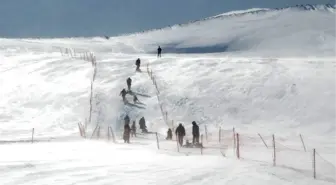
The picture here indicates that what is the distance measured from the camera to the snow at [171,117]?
15.1 metres

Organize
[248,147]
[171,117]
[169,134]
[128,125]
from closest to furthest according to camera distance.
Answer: [248,147] → [128,125] → [169,134] → [171,117]

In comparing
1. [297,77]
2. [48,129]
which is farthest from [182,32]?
[48,129]

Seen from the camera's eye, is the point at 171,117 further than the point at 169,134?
Yes

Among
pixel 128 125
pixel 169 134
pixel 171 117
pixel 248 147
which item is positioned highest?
pixel 171 117

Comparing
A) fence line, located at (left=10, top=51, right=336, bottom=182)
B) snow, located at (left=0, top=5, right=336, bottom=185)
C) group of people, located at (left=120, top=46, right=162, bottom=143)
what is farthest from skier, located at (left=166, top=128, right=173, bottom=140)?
group of people, located at (left=120, top=46, right=162, bottom=143)

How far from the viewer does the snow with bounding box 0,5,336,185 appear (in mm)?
15133

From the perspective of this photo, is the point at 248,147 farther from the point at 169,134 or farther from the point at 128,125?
the point at 128,125

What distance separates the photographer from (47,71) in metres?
47.2

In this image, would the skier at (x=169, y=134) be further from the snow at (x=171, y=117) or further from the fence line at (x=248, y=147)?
the snow at (x=171, y=117)

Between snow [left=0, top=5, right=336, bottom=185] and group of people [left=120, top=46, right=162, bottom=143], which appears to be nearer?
snow [left=0, top=5, right=336, bottom=185]

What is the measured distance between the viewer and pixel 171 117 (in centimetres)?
3133

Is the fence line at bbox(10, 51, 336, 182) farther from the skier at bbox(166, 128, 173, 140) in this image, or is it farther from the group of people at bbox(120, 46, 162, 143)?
the group of people at bbox(120, 46, 162, 143)

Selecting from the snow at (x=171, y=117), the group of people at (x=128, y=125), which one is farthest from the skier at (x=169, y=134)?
the group of people at (x=128, y=125)

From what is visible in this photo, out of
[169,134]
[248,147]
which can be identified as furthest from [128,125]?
[248,147]
